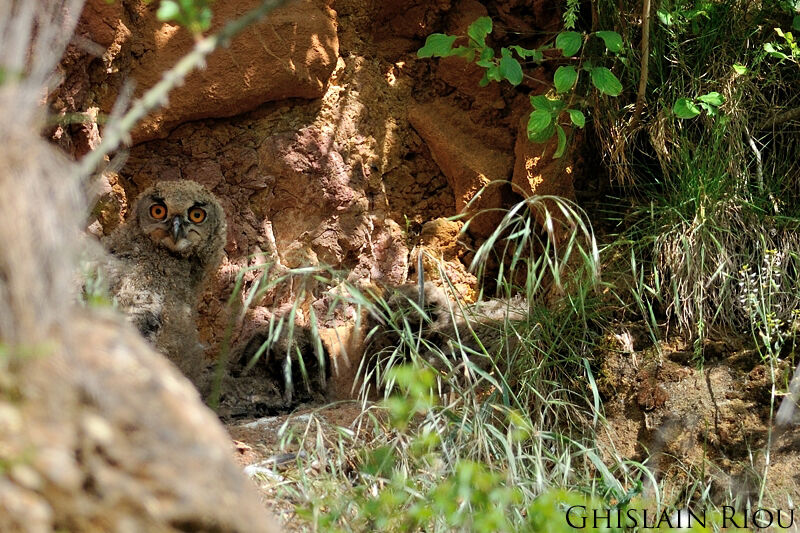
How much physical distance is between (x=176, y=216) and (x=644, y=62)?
2547mm

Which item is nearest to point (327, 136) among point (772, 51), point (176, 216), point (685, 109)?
point (176, 216)

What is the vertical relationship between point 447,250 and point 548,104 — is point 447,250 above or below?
below

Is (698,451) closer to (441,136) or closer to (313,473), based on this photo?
(313,473)

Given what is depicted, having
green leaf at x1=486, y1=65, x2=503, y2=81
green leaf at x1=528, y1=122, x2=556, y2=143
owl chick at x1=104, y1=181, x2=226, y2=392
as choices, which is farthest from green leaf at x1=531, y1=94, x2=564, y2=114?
owl chick at x1=104, y1=181, x2=226, y2=392

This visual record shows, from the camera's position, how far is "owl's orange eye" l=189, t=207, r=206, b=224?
455 cm

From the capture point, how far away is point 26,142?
182cm

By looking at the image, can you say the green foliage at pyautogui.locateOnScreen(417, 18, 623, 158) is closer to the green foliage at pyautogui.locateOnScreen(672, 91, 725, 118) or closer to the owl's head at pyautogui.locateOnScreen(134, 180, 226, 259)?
the green foliage at pyautogui.locateOnScreen(672, 91, 725, 118)

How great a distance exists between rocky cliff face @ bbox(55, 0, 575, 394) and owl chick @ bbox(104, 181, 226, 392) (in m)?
0.54

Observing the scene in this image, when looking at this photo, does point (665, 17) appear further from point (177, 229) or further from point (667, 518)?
point (177, 229)

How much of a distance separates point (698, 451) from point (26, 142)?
3207mm

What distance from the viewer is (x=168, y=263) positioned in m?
4.52

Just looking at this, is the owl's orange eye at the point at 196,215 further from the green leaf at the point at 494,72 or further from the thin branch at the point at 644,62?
the thin branch at the point at 644,62

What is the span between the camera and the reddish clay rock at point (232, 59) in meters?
4.94

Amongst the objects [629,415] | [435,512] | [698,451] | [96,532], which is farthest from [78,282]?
[698,451]
